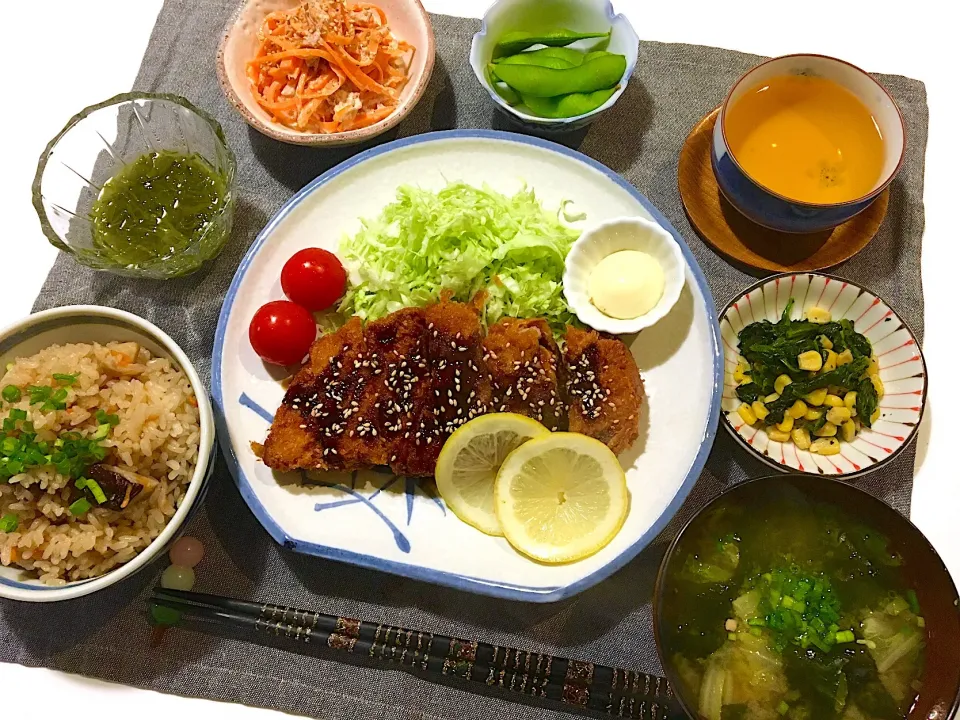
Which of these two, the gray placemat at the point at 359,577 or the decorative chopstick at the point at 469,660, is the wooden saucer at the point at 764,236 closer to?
the gray placemat at the point at 359,577

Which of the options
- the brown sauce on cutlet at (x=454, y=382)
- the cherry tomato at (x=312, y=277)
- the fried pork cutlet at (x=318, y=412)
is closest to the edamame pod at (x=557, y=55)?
the cherry tomato at (x=312, y=277)

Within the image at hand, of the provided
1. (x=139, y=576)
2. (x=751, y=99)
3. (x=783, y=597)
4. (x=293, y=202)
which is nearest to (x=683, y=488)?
(x=783, y=597)

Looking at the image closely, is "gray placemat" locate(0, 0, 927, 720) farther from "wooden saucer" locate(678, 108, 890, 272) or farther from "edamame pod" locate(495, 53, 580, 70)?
"edamame pod" locate(495, 53, 580, 70)

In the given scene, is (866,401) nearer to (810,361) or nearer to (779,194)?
(810,361)

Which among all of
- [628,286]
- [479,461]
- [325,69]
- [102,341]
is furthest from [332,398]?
[325,69]

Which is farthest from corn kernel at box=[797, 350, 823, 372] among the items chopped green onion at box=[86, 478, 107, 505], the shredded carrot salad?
chopped green onion at box=[86, 478, 107, 505]

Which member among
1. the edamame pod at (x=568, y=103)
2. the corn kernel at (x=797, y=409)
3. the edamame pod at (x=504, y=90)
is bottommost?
the corn kernel at (x=797, y=409)
